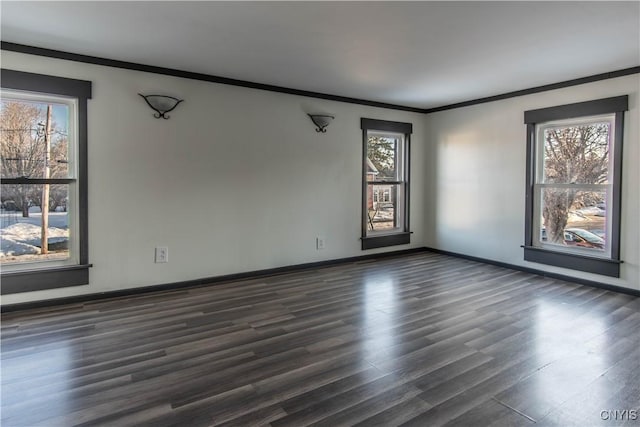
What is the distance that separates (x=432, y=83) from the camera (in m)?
4.60

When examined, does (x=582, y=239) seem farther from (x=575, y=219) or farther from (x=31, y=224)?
(x=31, y=224)

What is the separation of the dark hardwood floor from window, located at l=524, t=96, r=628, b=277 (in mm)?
595

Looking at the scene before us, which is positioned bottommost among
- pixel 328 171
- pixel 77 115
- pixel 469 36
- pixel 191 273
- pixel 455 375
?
pixel 455 375

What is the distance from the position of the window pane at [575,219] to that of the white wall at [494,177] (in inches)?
9.9

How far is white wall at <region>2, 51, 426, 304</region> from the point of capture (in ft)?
12.4

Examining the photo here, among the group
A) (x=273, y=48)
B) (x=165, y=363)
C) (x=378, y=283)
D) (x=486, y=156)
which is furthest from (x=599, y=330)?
(x=273, y=48)

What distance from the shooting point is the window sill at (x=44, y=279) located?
3393 mm

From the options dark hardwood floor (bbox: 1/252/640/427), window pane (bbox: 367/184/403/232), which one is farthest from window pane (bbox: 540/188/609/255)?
window pane (bbox: 367/184/403/232)

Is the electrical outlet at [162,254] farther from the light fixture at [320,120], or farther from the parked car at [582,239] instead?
the parked car at [582,239]

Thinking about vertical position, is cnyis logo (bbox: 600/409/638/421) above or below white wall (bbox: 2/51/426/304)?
below

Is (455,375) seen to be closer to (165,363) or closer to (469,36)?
(165,363)

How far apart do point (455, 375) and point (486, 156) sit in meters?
A: 3.91

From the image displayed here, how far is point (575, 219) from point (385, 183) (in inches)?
100

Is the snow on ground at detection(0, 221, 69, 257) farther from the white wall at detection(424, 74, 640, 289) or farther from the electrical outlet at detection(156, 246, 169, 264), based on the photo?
the white wall at detection(424, 74, 640, 289)
